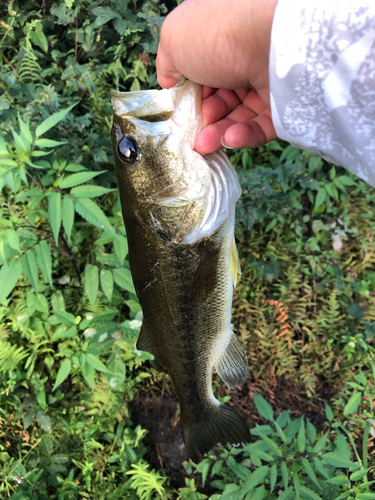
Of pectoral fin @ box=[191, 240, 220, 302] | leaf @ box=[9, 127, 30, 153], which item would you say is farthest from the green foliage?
leaf @ box=[9, 127, 30, 153]

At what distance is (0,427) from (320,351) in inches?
106

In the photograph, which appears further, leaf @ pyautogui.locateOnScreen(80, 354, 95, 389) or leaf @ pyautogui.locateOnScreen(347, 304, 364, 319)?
leaf @ pyautogui.locateOnScreen(347, 304, 364, 319)

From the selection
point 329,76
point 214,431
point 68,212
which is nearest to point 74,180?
point 68,212

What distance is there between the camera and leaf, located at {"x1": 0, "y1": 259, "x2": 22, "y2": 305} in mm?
1544

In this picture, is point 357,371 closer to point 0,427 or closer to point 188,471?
point 188,471

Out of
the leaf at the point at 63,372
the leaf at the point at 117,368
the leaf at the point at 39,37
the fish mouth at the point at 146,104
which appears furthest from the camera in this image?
the leaf at the point at 39,37

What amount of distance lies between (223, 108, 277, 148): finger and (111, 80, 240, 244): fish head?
115mm

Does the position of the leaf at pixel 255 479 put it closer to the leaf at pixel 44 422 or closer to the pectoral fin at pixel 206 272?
the pectoral fin at pixel 206 272

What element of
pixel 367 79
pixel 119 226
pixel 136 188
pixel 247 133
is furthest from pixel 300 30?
pixel 119 226

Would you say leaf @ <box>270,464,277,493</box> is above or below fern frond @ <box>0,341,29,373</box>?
above

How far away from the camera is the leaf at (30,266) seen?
1610mm

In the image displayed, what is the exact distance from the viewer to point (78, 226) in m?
2.49

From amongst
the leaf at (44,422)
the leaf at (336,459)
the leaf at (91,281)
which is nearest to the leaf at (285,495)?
the leaf at (336,459)

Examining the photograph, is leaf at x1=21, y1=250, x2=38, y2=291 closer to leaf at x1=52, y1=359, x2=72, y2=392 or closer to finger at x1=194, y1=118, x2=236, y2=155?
leaf at x1=52, y1=359, x2=72, y2=392
